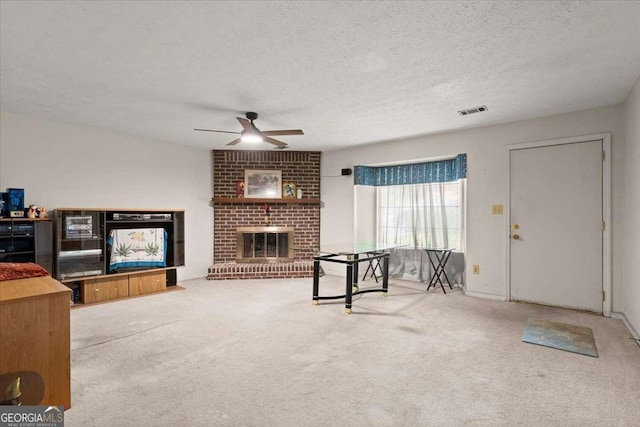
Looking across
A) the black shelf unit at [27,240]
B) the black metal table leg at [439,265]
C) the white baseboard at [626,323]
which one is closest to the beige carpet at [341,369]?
the white baseboard at [626,323]

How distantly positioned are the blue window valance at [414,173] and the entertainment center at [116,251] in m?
3.12

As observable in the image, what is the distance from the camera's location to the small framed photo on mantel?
19.2ft

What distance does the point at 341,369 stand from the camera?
2266 millimetres

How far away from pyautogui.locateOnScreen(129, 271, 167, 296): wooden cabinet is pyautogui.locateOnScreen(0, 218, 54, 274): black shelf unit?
92 cm

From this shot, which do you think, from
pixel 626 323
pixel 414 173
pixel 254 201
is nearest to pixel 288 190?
pixel 254 201

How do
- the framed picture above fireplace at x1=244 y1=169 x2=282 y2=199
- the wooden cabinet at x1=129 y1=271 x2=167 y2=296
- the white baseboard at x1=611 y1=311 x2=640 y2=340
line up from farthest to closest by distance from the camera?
the framed picture above fireplace at x1=244 y1=169 x2=282 y2=199, the wooden cabinet at x1=129 y1=271 x2=167 y2=296, the white baseboard at x1=611 y1=311 x2=640 y2=340

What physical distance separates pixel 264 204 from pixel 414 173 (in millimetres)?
2664

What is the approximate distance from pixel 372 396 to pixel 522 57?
2607 mm

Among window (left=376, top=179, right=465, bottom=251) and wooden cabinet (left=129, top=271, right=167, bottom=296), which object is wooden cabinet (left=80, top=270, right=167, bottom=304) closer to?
wooden cabinet (left=129, top=271, right=167, bottom=296)

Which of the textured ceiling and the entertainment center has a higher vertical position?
the textured ceiling

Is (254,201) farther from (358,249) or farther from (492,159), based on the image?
(492,159)

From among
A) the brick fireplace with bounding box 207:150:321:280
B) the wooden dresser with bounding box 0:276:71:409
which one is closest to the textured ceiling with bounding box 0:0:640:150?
the wooden dresser with bounding box 0:276:71:409

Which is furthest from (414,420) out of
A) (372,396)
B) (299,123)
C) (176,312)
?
(299,123)

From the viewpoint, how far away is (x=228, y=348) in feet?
8.60
